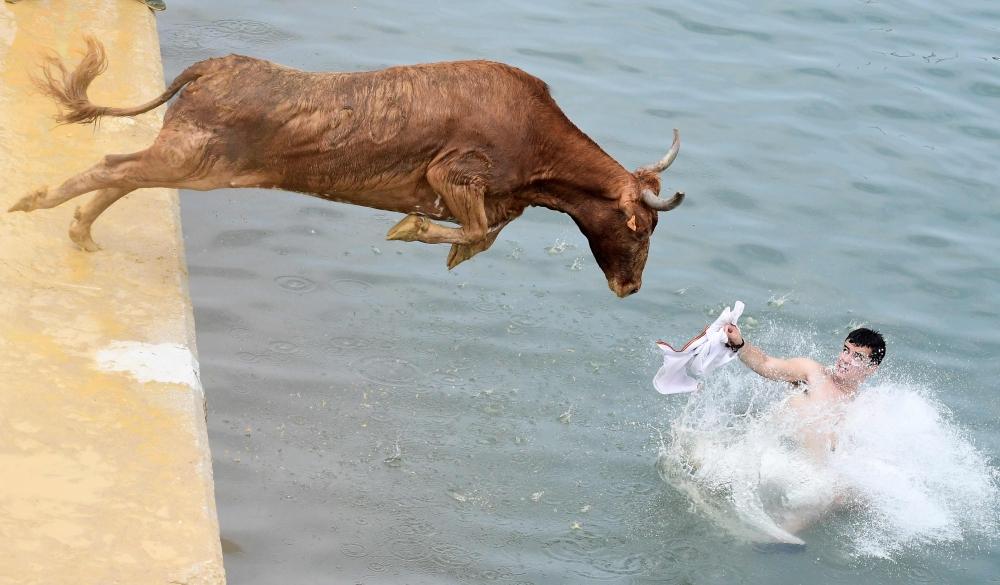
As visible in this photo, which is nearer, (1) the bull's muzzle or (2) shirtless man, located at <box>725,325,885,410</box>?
(1) the bull's muzzle

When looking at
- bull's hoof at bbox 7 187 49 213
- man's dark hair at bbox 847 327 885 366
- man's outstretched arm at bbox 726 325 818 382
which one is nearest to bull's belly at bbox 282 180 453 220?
bull's hoof at bbox 7 187 49 213

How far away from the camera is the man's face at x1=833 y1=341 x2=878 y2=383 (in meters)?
7.88

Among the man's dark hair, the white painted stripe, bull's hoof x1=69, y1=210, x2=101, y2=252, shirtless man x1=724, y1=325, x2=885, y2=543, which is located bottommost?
shirtless man x1=724, y1=325, x2=885, y2=543

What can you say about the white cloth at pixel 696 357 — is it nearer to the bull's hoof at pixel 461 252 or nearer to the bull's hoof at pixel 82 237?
the bull's hoof at pixel 461 252

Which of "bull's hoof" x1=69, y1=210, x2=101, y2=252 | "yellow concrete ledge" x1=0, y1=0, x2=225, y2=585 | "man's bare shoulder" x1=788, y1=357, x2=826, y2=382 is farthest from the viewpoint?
"man's bare shoulder" x1=788, y1=357, x2=826, y2=382

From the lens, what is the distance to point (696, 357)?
7180mm

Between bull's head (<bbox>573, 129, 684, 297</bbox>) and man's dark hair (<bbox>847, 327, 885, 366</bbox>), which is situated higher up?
bull's head (<bbox>573, 129, 684, 297</bbox>)

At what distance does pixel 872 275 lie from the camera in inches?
408

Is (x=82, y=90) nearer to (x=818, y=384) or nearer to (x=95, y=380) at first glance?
(x=95, y=380)

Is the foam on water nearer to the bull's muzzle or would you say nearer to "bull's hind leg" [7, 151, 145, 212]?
the bull's muzzle

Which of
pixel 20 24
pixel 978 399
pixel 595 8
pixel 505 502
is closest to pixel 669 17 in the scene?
pixel 595 8

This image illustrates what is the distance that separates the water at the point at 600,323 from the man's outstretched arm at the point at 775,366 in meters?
0.42

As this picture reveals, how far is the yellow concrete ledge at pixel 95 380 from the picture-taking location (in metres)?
4.62

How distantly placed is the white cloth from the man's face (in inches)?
43.5
